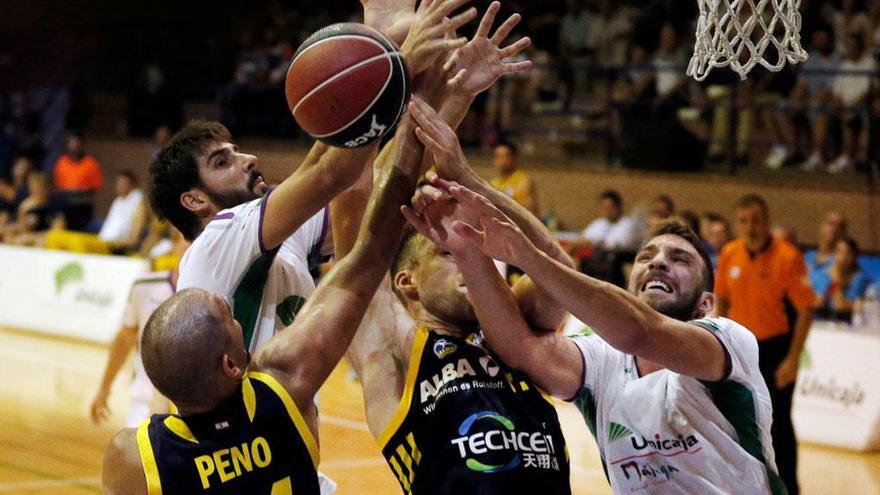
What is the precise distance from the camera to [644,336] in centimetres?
320

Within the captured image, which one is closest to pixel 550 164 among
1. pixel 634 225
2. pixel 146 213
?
pixel 634 225

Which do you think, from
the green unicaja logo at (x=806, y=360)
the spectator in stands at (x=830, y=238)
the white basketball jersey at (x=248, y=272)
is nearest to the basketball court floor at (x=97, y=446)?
the green unicaja logo at (x=806, y=360)

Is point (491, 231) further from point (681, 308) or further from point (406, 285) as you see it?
point (681, 308)

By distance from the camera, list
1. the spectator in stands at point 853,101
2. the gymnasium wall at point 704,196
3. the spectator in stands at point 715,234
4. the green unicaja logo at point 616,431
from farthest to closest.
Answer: the spectator in stands at point 853,101 → the gymnasium wall at point 704,196 → the spectator in stands at point 715,234 → the green unicaja logo at point 616,431

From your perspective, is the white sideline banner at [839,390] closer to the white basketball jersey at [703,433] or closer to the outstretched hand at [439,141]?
the white basketball jersey at [703,433]

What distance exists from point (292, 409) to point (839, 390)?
699cm

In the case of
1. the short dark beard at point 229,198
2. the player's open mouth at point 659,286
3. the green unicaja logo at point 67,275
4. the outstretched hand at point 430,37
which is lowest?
the green unicaja logo at point 67,275

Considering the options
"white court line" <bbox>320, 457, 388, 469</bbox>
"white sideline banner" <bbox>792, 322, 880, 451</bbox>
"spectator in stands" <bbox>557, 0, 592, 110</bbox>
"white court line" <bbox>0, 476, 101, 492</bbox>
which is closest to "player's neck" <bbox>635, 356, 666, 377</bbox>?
"white court line" <bbox>320, 457, 388, 469</bbox>

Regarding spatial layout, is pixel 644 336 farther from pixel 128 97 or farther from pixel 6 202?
pixel 128 97

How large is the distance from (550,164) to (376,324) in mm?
10975

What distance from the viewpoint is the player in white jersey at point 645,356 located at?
314 cm

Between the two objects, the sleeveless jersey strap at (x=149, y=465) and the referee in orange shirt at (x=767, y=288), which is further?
the referee in orange shirt at (x=767, y=288)

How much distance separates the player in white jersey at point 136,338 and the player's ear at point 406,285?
3.39 m

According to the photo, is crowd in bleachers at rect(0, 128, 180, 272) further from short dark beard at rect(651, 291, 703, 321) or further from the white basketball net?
short dark beard at rect(651, 291, 703, 321)
